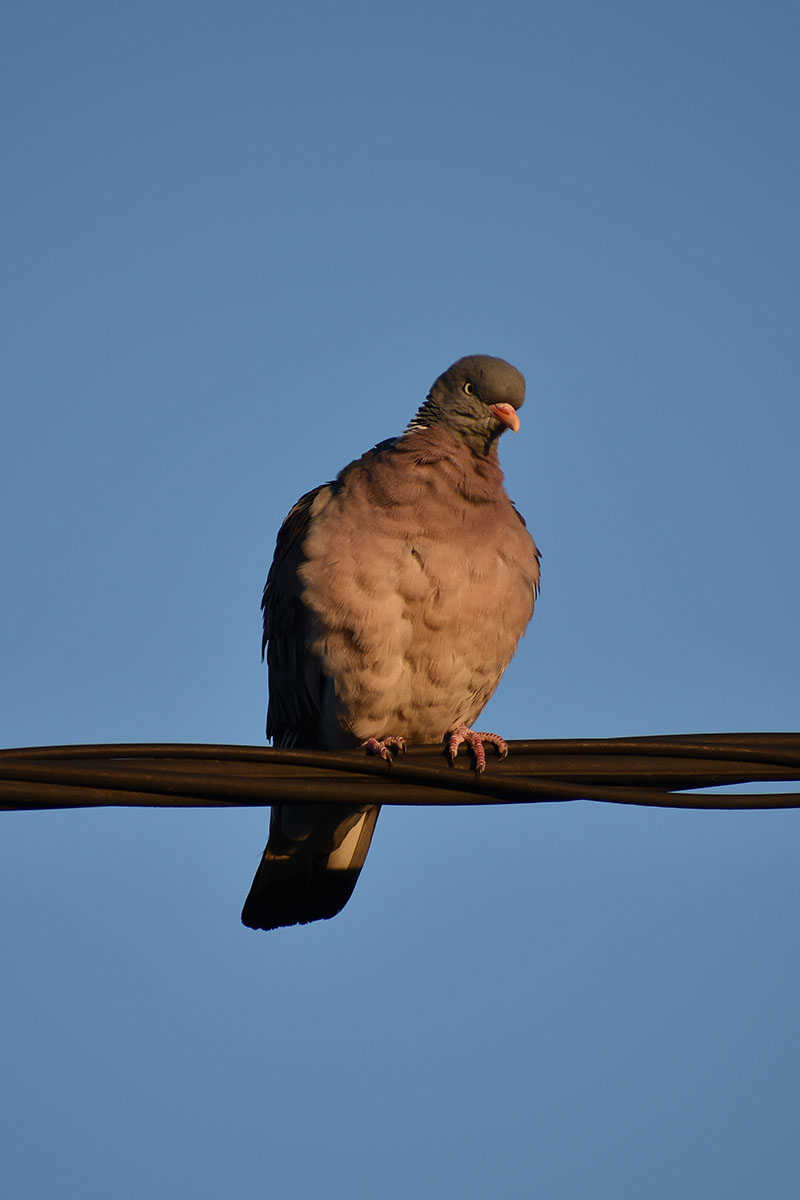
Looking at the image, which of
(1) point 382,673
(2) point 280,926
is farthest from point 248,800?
(2) point 280,926

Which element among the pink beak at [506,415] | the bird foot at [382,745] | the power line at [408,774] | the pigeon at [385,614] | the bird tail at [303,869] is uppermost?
the pink beak at [506,415]

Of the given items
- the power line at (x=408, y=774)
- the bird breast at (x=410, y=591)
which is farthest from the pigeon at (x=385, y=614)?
the power line at (x=408, y=774)

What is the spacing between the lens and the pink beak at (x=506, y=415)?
577 centimetres

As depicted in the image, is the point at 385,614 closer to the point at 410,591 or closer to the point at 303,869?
the point at 410,591

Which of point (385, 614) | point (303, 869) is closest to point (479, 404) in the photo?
point (385, 614)

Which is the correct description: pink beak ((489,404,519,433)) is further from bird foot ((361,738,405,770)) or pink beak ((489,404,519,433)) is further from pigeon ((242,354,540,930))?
bird foot ((361,738,405,770))

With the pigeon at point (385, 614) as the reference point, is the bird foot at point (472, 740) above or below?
below

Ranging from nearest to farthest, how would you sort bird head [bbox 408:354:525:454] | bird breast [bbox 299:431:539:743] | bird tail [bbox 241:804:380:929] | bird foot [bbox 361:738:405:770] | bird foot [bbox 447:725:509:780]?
bird foot [bbox 447:725:509:780], bird foot [bbox 361:738:405:770], bird breast [bbox 299:431:539:743], bird tail [bbox 241:804:380:929], bird head [bbox 408:354:525:454]

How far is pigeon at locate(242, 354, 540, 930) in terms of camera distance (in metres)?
5.04

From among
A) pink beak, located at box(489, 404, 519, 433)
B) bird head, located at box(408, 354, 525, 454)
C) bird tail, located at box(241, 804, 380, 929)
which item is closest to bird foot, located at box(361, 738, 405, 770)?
bird tail, located at box(241, 804, 380, 929)

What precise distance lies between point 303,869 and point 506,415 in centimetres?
207

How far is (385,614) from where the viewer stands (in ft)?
16.4

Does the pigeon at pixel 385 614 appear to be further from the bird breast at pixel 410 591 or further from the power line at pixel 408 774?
the power line at pixel 408 774

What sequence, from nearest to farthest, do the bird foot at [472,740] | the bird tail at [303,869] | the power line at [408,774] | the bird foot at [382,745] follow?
the power line at [408,774], the bird foot at [472,740], the bird foot at [382,745], the bird tail at [303,869]
